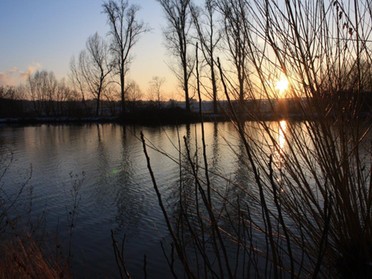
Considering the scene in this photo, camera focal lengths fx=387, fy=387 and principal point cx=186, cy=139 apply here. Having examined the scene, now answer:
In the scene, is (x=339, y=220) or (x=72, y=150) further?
(x=72, y=150)

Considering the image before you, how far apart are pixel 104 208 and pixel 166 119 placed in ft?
86.4

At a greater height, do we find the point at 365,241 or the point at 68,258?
the point at 365,241

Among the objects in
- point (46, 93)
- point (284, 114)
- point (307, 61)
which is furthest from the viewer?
point (46, 93)

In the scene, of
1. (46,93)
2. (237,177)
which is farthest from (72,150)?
(46,93)

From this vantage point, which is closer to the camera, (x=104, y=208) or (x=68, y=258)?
(x=68, y=258)

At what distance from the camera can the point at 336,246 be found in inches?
91.7

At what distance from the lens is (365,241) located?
2.23m

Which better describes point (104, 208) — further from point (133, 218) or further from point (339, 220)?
point (339, 220)

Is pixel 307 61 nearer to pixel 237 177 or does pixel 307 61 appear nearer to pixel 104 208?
pixel 104 208

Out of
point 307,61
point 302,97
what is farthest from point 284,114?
point 307,61

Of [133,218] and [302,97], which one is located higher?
[302,97]

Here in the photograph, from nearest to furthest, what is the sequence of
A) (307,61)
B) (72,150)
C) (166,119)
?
(307,61), (72,150), (166,119)

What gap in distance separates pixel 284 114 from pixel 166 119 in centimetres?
3197

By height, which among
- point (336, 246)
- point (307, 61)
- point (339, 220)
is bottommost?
point (336, 246)
